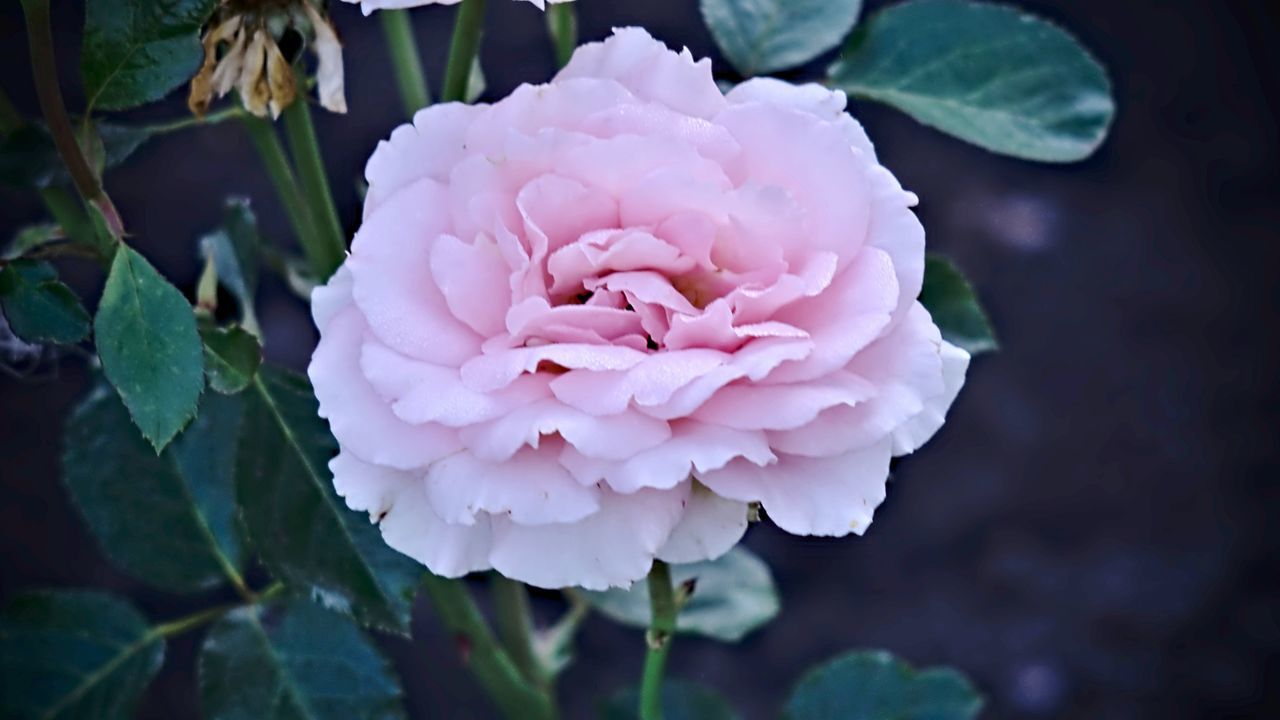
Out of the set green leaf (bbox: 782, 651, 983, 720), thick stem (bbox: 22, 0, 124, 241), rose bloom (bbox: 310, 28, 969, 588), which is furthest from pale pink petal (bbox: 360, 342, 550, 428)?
green leaf (bbox: 782, 651, 983, 720)

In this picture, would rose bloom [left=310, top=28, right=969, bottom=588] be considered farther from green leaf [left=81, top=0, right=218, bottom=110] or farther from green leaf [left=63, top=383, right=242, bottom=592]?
green leaf [left=63, top=383, right=242, bottom=592]

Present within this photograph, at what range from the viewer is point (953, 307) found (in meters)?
0.46

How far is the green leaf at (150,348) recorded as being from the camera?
1.11 ft

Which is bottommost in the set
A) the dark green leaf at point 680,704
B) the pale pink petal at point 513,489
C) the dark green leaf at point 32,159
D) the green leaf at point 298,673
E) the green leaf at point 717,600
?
the dark green leaf at point 680,704

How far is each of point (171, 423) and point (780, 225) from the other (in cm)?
17

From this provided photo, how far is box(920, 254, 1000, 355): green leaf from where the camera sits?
46cm

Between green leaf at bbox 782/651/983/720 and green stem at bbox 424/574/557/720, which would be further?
green leaf at bbox 782/651/983/720

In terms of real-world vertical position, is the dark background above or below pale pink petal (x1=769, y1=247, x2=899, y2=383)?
below

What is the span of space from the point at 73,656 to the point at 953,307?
1.17ft

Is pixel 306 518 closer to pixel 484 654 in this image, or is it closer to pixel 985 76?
pixel 484 654

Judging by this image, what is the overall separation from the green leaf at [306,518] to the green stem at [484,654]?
2.5 inches

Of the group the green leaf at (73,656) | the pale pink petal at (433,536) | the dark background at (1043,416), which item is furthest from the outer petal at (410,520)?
the dark background at (1043,416)

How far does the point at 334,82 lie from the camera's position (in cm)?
37

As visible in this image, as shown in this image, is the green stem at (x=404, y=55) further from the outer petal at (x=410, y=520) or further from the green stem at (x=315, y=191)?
the outer petal at (x=410, y=520)
